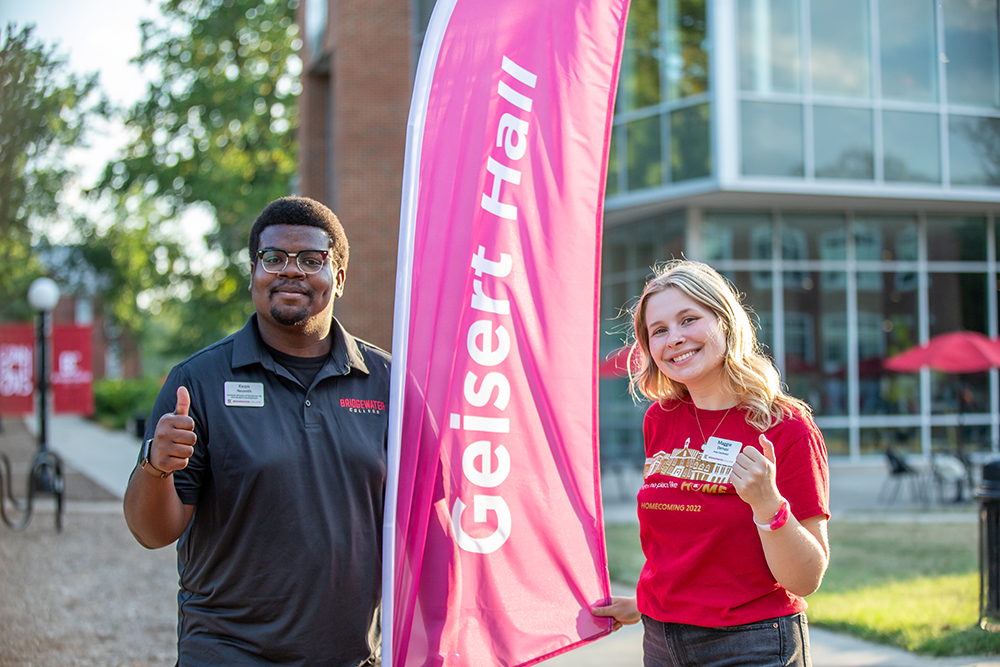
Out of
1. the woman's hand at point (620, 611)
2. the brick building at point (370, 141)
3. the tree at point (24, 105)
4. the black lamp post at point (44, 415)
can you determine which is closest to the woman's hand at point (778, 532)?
the woman's hand at point (620, 611)

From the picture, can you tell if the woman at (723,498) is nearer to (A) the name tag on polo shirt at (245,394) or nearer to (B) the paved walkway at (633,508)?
(A) the name tag on polo shirt at (245,394)

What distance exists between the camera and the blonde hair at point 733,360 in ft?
8.34

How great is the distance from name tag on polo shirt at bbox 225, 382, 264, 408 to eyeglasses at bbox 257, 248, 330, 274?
351 millimetres

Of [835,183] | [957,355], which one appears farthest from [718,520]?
[835,183]

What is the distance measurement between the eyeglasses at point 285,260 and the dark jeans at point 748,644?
1.53 metres

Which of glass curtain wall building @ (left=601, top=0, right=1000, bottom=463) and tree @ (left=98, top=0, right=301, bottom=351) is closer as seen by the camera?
glass curtain wall building @ (left=601, top=0, right=1000, bottom=463)

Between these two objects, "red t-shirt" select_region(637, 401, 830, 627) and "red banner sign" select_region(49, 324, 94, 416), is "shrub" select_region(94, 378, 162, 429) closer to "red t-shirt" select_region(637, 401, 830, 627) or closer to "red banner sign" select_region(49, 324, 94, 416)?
"red banner sign" select_region(49, 324, 94, 416)

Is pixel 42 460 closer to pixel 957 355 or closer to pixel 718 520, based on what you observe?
pixel 718 520

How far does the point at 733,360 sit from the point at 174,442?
5.25ft

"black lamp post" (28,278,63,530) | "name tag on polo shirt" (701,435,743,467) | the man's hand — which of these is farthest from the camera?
"black lamp post" (28,278,63,530)

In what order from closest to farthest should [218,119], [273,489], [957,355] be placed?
[273,489], [957,355], [218,119]

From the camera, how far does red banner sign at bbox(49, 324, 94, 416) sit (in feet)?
70.6

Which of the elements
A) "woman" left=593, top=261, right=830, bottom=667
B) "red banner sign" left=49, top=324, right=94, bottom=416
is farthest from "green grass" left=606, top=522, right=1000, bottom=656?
"red banner sign" left=49, top=324, right=94, bottom=416

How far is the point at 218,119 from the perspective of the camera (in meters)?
27.6
